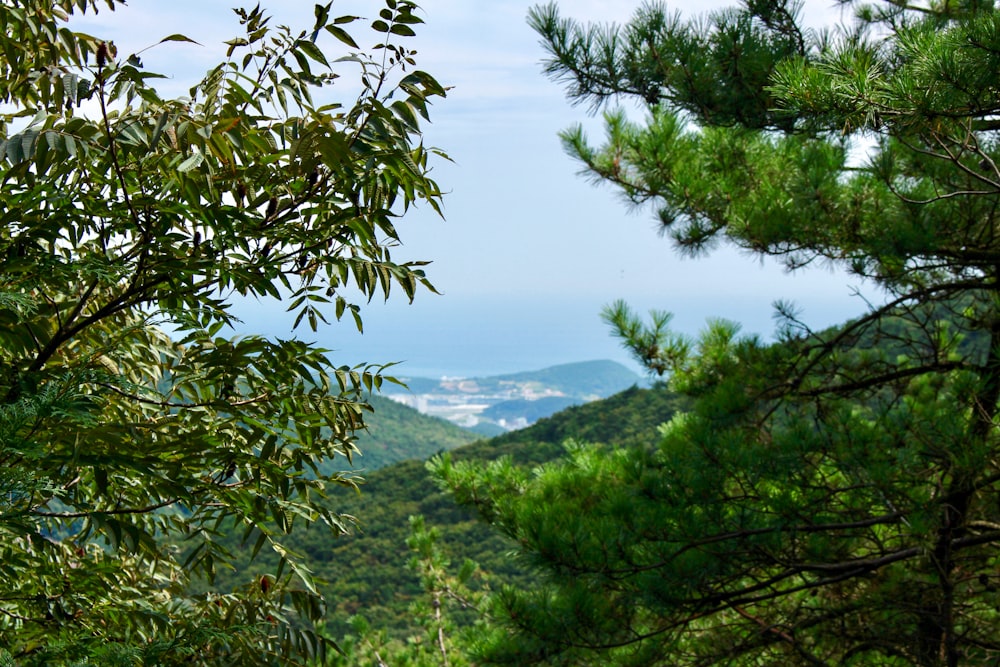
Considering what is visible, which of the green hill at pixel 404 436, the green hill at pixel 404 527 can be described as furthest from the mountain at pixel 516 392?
the green hill at pixel 404 527

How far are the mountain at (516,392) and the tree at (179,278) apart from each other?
2192 inches

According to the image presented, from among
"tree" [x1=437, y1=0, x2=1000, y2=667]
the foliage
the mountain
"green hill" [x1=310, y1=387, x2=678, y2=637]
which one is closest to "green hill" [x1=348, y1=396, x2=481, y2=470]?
"green hill" [x1=310, y1=387, x2=678, y2=637]

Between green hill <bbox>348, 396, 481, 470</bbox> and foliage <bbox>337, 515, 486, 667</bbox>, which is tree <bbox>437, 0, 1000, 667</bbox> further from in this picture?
green hill <bbox>348, 396, 481, 470</bbox>

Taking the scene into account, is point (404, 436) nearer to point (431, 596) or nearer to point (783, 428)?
point (431, 596)

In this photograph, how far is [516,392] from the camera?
73.1 metres

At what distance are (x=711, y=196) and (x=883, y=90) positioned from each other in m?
1.17

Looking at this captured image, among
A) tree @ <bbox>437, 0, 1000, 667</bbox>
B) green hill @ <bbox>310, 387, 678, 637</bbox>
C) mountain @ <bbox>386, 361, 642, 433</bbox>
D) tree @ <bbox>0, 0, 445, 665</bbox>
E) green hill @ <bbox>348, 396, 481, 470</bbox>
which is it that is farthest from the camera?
mountain @ <bbox>386, 361, 642, 433</bbox>

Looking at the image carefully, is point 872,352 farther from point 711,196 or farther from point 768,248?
point 711,196

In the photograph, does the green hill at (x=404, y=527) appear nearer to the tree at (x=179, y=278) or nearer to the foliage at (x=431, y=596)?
the foliage at (x=431, y=596)

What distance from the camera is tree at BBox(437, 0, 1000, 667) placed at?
2.66m

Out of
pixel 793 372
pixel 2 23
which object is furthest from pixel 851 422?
pixel 2 23

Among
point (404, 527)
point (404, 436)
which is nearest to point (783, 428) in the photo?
point (404, 527)

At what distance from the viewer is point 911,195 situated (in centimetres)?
262

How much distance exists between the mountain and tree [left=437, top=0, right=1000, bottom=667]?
2126 inches
